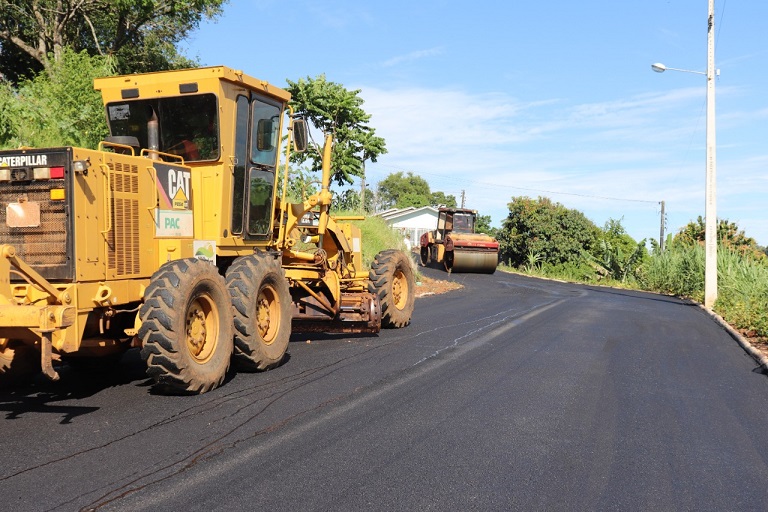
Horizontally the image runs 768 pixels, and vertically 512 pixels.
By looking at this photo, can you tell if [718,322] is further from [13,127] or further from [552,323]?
[13,127]

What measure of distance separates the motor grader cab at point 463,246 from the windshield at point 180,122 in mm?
22187

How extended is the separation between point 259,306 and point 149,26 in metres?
22.2

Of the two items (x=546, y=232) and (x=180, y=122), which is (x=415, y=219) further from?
(x=180, y=122)

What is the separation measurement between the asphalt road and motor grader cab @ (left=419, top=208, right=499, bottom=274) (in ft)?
65.7

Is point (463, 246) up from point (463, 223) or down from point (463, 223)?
down

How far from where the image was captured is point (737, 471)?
16.0 ft

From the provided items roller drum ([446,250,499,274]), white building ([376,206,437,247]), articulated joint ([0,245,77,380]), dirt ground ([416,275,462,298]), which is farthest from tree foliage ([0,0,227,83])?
white building ([376,206,437,247])

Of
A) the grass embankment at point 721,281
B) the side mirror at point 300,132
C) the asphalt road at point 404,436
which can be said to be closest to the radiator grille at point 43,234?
the asphalt road at point 404,436

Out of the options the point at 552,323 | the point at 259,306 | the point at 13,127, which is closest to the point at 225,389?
the point at 259,306

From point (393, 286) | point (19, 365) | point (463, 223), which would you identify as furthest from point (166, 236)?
point (463, 223)

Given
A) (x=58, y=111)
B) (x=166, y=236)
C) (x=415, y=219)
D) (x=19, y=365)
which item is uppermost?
(x=58, y=111)

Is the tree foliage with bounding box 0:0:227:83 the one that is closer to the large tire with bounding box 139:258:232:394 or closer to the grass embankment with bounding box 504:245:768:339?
the large tire with bounding box 139:258:232:394

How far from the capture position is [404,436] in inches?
211

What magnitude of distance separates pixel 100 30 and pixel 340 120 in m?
10.4
